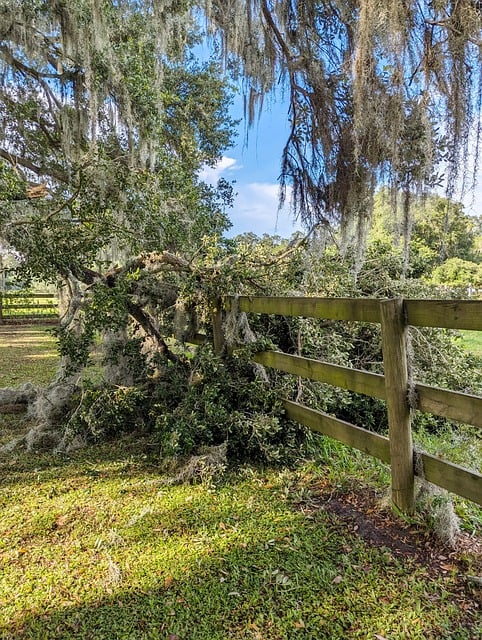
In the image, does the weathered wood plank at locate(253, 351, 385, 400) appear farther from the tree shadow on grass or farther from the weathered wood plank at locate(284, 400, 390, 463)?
the tree shadow on grass

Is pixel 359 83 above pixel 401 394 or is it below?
above

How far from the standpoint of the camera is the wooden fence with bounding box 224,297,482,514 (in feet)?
6.31

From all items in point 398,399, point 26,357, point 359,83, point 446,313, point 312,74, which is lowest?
point 26,357

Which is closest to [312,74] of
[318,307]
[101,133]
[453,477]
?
[318,307]

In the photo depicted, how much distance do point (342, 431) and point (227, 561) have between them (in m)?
1.09

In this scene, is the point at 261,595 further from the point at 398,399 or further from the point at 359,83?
the point at 359,83

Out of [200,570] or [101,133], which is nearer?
[200,570]

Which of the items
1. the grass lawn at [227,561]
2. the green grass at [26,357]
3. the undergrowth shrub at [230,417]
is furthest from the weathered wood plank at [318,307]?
the green grass at [26,357]

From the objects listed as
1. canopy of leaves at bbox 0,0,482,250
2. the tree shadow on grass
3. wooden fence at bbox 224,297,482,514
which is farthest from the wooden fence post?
canopy of leaves at bbox 0,0,482,250

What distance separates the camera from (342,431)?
2666 millimetres

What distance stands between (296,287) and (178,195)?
2974 millimetres

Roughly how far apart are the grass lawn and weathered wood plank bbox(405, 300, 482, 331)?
3.47 feet

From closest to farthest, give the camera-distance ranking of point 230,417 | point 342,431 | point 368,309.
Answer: point 368,309 → point 342,431 → point 230,417

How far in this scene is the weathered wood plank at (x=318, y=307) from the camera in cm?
245
